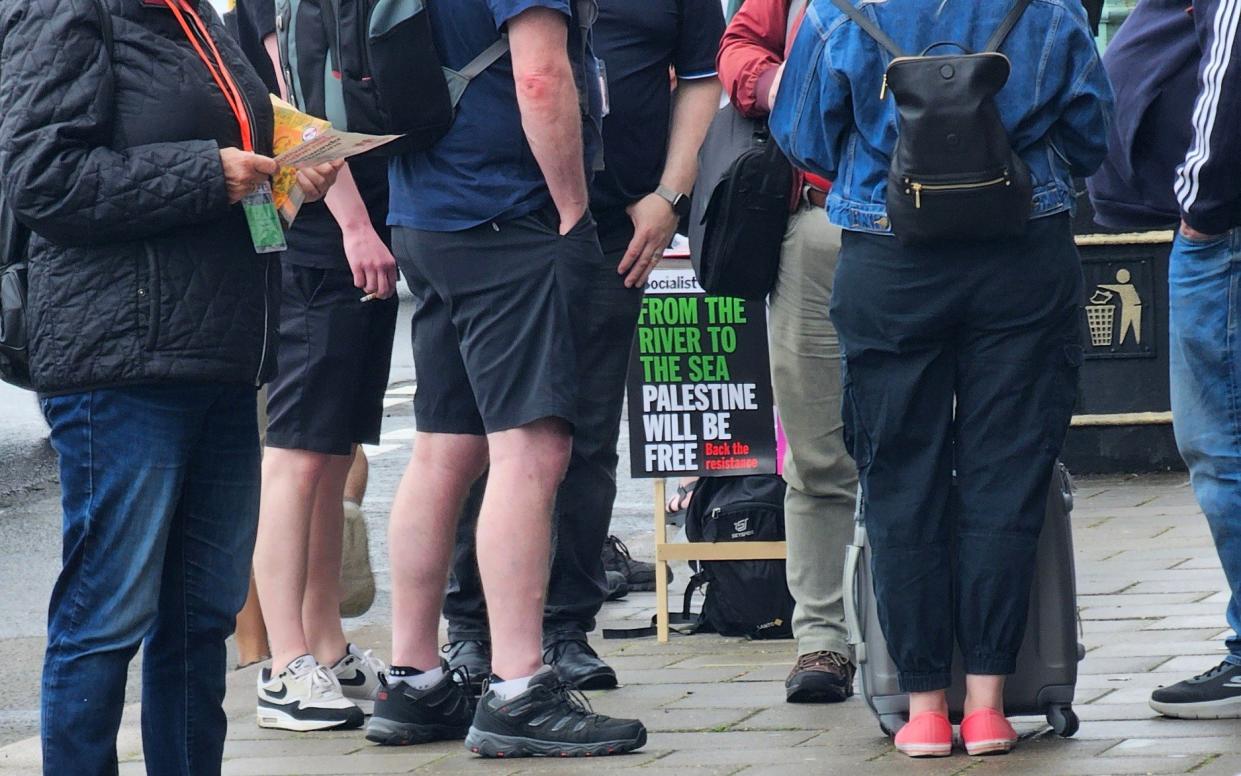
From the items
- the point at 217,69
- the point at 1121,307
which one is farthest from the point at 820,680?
the point at 1121,307

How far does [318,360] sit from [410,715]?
0.98 metres

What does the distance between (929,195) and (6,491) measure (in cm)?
780

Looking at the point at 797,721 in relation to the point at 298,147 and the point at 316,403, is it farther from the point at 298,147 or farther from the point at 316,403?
the point at 298,147

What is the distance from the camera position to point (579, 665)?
5.82 meters

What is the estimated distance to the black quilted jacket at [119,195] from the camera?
12.6ft

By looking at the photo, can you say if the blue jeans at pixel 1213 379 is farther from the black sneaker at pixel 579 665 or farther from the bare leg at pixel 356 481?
the bare leg at pixel 356 481

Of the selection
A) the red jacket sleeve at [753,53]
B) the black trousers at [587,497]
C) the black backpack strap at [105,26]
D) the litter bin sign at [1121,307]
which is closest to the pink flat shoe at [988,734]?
the black trousers at [587,497]

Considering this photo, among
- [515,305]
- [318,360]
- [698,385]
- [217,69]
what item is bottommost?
[698,385]

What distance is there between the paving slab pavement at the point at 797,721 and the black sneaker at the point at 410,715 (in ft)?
0.15

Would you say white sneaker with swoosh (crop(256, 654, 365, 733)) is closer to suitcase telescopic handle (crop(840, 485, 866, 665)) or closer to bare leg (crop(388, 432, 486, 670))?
bare leg (crop(388, 432, 486, 670))

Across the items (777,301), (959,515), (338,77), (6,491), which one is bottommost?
(6,491)

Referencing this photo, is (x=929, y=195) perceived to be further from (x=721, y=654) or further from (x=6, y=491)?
(x=6, y=491)

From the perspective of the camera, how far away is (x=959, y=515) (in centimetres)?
471

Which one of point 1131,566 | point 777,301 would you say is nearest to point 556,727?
point 777,301
